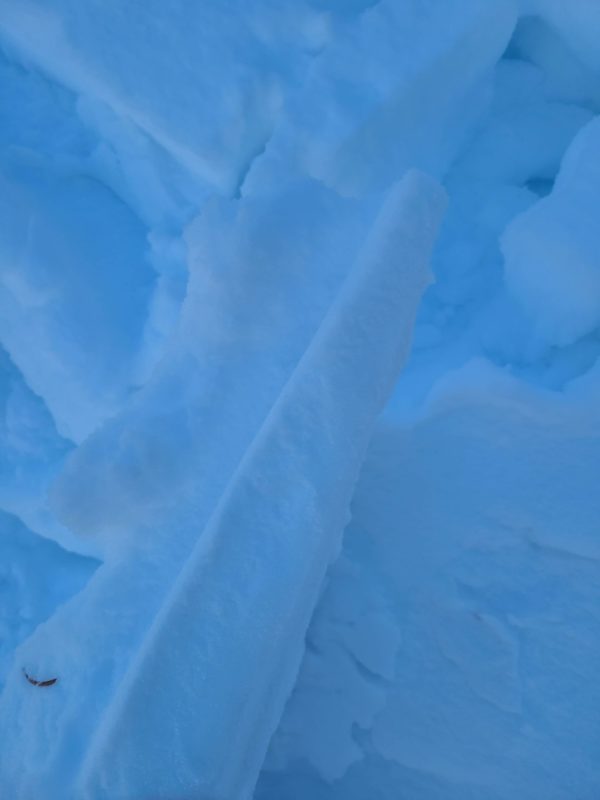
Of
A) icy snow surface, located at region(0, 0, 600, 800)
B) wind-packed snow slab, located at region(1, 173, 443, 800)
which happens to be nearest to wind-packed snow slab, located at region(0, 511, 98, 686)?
icy snow surface, located at region(0, 0, 600, 800)

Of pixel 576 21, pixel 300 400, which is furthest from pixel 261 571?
pixel 576 21

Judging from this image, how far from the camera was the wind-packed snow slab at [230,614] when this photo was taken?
817 mm

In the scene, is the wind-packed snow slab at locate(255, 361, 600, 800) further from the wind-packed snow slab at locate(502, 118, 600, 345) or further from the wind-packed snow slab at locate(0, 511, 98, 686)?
the wind-packed snow slab at locate(0, 511, 98, 686)

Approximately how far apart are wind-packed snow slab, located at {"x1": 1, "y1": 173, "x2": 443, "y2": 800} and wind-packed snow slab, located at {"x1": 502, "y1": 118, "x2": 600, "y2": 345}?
469 millimetres

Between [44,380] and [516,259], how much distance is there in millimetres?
1086

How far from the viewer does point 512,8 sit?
60.0 inches

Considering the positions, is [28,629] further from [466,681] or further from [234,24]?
[234,24]

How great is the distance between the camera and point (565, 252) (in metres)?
1.37

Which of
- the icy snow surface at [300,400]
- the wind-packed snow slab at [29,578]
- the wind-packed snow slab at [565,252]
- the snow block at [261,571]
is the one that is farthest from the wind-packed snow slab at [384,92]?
the wind-packed snow slab at [29,578]

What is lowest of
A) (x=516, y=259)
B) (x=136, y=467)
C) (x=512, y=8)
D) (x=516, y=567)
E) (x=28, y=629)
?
(x=28, y=629)

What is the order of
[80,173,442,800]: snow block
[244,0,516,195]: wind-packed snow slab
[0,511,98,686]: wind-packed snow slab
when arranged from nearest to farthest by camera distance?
[80,173,442,800]: snow block < [244,0,516,195]: wind-packed snow slab < [0,511,98,686]: wind-packed snow slab

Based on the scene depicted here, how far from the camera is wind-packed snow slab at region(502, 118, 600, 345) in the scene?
1370 mm

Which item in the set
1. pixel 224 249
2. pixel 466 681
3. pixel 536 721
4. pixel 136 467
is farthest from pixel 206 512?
pixel 536 721

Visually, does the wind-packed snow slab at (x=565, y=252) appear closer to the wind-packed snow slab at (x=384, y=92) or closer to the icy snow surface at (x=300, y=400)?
the icy snow surface at (x=300, y=400)
